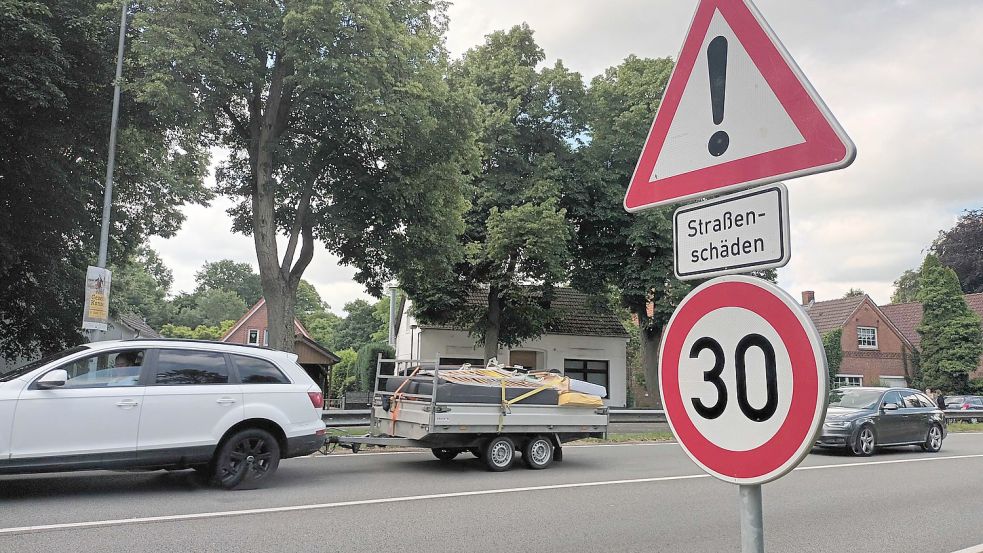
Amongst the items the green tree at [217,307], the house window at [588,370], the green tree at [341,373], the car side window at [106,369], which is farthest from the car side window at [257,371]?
the green tree at [217,307]

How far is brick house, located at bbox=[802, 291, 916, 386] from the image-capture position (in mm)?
40469

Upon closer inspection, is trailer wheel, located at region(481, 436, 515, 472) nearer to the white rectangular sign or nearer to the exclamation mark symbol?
the white rectangular sign

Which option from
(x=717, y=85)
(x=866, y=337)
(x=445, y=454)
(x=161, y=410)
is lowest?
(x=445, y=454)

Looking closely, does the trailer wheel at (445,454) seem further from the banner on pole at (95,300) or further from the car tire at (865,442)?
the car tire at (865,442)

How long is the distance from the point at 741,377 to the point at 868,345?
4485 cm

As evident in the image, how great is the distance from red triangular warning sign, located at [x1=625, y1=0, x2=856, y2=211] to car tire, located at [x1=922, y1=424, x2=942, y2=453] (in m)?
17.8

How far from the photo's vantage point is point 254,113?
56.3ft

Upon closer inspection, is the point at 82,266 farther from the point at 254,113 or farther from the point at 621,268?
the point at 621,268

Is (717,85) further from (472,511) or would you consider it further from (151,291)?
(151,291)

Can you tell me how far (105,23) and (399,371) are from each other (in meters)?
11.0

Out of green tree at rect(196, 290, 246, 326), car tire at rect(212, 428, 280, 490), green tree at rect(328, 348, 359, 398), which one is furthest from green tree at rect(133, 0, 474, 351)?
green tree at rect(196, 290, 246, 326)

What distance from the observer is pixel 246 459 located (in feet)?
29.9

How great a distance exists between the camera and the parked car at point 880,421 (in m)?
15.1

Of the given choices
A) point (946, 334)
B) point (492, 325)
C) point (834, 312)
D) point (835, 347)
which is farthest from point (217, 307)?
point (946, 334)
